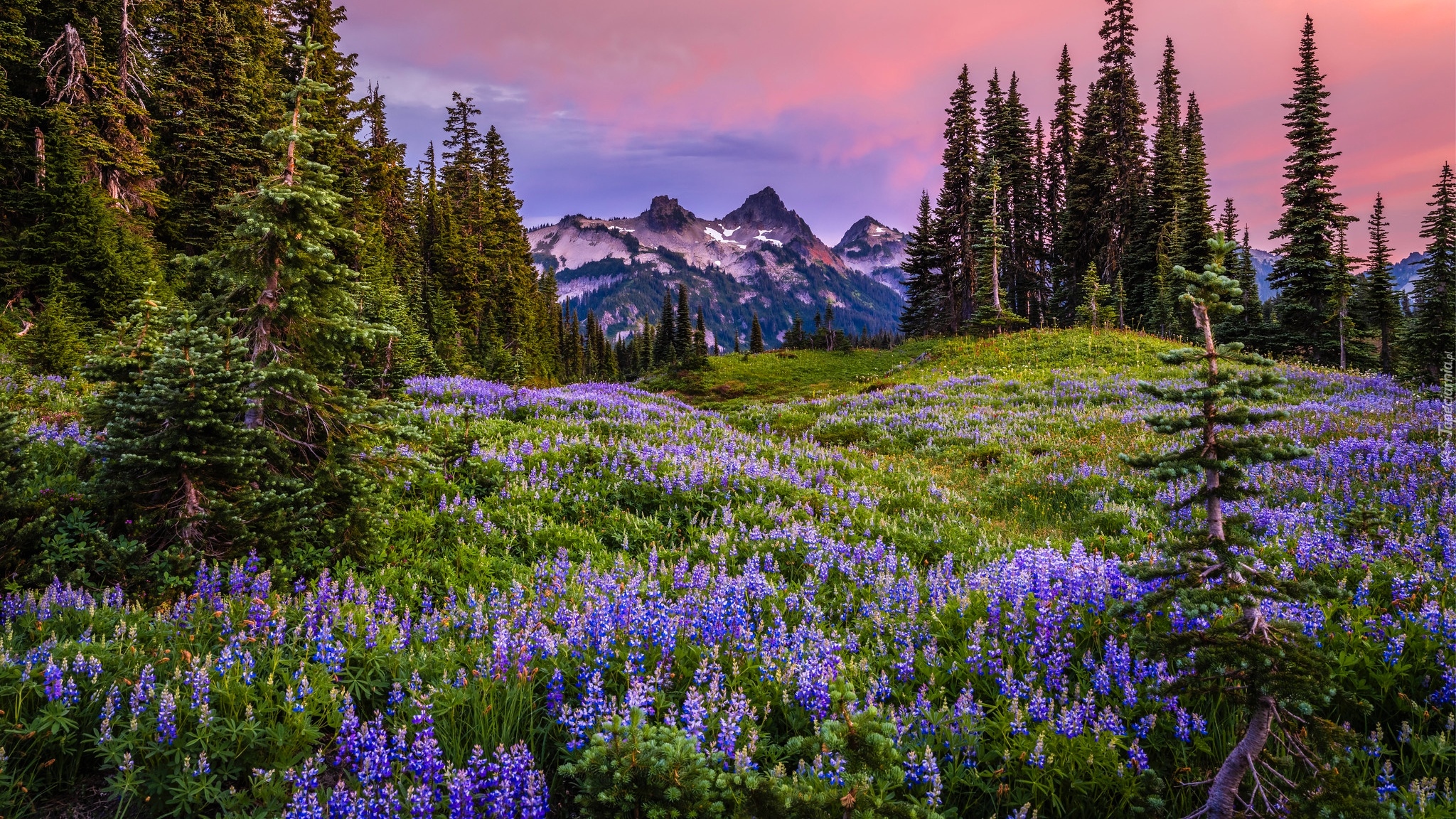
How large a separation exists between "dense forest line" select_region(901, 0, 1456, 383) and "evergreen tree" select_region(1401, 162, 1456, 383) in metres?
0.25

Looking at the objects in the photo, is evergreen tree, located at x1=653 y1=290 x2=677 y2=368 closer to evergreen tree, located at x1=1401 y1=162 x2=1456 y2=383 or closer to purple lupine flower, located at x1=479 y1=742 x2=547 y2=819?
evergreen tree, located at x1=1401 y1=162 x2=1456 y2=383

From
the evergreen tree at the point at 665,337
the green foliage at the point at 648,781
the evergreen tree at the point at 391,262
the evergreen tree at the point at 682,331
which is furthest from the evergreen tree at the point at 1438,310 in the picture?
the evergreen tree at the point at 665,337

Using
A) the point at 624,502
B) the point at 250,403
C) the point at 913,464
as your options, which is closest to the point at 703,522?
the point at 624,502

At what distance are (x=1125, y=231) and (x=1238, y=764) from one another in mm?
68193

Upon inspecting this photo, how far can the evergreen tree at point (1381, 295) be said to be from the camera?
4806 cm

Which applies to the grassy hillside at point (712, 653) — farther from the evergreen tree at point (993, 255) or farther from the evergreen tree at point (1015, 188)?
the evergreen tree at point (1015, 188)

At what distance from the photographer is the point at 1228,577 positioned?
3.17 m

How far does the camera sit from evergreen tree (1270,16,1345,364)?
38312 mm

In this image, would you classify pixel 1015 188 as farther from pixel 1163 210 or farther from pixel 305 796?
pixel 305 796

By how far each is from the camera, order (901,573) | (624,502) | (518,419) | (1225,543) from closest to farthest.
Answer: (1225,543), (901,573), (624,502), (518,419)

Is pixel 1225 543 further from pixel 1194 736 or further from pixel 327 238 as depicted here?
pixel 327 238

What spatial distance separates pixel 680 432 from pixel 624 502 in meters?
4.05

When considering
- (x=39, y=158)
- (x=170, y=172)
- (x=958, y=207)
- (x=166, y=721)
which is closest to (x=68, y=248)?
(x=39, y=158)

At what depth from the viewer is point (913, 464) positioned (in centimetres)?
1341
